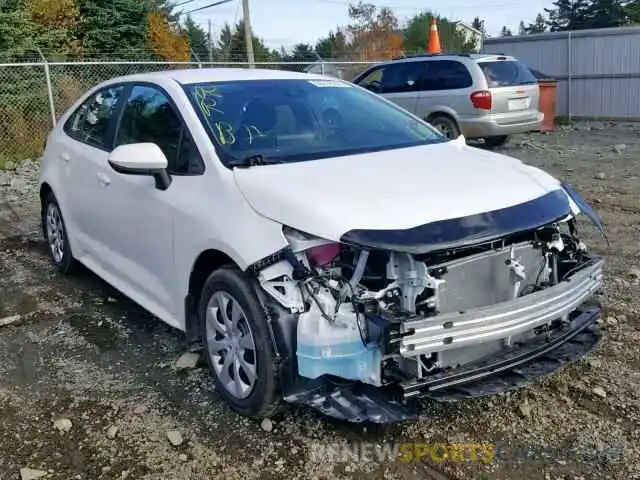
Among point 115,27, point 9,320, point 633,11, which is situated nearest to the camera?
point 9,320

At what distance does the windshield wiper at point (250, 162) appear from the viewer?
3508mm

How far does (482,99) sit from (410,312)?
940 centimetres

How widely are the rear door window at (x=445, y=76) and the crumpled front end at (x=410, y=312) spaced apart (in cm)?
913

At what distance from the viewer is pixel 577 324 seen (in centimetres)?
346

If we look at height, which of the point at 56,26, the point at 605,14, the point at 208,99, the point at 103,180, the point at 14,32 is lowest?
the point at 103,180

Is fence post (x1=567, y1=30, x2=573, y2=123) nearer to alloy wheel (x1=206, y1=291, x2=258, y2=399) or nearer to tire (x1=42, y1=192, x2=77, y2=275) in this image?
tire (x1=42, y1=192, x2=77, y2=275)

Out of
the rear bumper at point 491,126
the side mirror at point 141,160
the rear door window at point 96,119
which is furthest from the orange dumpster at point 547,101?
the side mirror at point 141,160

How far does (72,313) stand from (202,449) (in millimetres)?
2270

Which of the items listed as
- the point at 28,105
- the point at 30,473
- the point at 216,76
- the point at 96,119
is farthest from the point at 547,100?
the point at 30,473

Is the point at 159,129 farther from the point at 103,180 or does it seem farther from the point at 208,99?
the point at 103,180

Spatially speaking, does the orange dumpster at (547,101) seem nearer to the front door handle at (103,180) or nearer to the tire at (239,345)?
the front door handle at (103,180)

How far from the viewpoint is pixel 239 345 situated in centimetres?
332

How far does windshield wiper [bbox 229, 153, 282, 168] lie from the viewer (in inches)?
138

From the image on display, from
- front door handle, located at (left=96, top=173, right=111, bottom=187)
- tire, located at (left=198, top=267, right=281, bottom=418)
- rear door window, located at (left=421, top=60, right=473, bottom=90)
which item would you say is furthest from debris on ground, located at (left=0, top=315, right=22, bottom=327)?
rear door window, located at (left=421, top=60, right=473, bottom=90)
